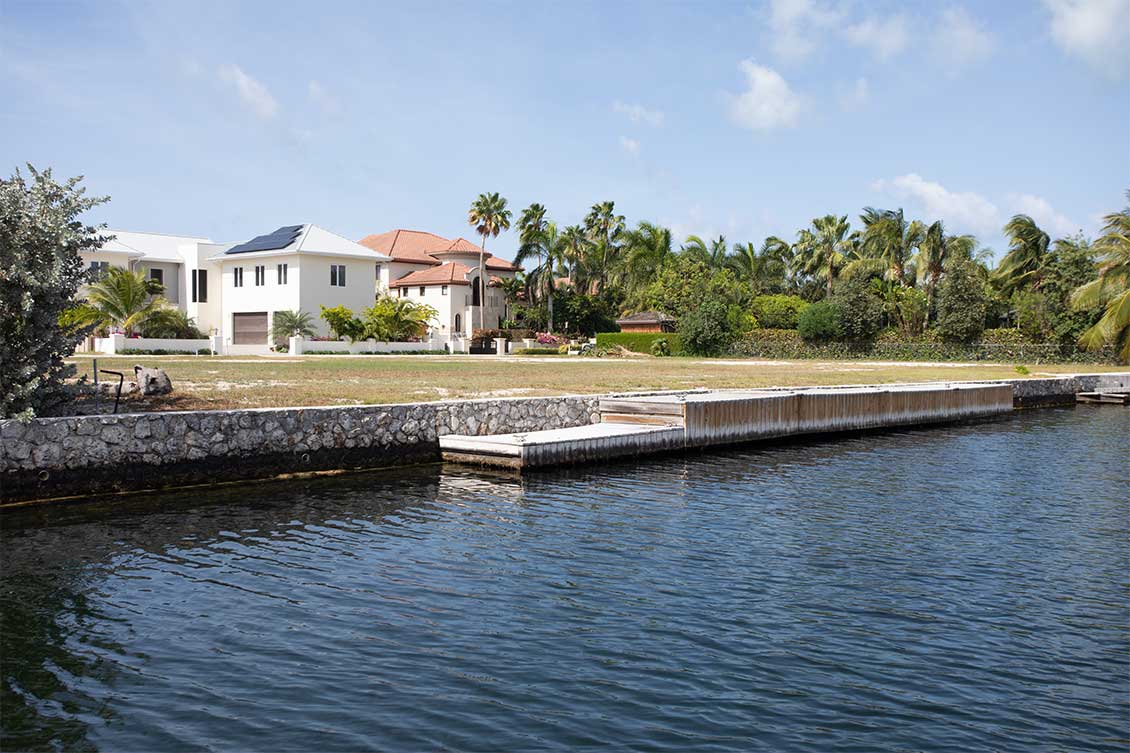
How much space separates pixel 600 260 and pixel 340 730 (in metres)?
80.6

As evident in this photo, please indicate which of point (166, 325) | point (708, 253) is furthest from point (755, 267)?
point (166, 325)

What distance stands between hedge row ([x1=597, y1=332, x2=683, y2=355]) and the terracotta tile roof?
1580cm

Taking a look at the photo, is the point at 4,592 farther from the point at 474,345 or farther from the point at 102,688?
the point at 474,345

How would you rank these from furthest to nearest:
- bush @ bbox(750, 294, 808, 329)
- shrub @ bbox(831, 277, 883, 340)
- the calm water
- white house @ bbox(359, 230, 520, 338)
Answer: white house @ bbox(359, 230, 520, 338), bush @ bbox(750, 294, 808, 329), shrub @ bbox(831, 277, 883, 340), the calm water

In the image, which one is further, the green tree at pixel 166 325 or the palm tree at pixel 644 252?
the palm tree at pixel 644 252

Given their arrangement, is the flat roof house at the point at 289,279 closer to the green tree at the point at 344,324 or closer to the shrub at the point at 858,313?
the green tree at the point at 344,324

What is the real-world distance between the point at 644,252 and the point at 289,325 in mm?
35934

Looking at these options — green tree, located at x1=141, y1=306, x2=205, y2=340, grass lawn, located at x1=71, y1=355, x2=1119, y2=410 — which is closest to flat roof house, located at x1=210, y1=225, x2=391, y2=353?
green tree, located at x1=141, y1=306, x2=205, y2=340

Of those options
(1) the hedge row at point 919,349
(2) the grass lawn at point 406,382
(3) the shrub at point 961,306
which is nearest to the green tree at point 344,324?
(2) the grass lawn at point 406,382

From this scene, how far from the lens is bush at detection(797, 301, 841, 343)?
66.5 metres

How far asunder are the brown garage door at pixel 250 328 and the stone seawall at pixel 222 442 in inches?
1791

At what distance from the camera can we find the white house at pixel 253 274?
62281mm

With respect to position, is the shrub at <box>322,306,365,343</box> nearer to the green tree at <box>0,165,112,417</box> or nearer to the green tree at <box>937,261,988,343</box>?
the green tree at <box>937,261,988,343</box>

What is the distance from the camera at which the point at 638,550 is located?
12.5 meters
